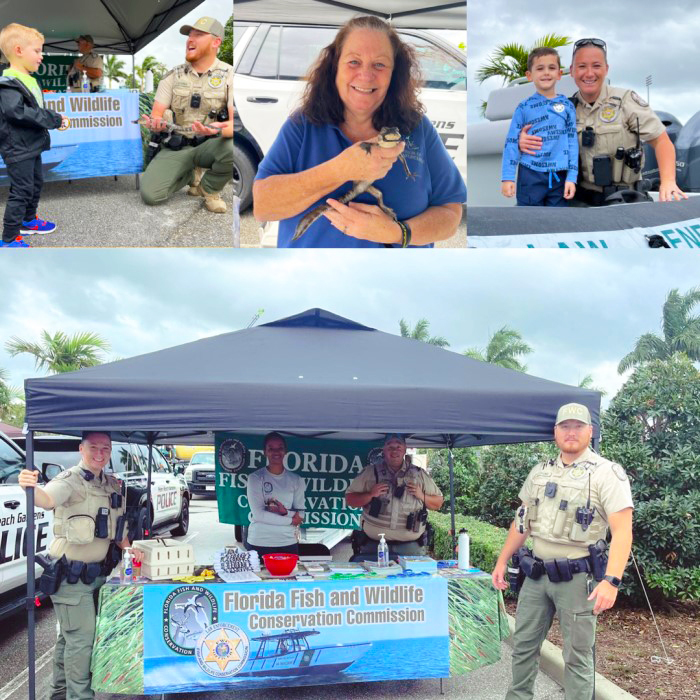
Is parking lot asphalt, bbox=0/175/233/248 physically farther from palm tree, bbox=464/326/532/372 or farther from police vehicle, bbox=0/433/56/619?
palm tree, bbox=464/326/532/372

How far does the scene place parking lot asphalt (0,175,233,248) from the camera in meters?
9.80

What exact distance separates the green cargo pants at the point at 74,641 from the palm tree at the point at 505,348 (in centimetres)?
1969

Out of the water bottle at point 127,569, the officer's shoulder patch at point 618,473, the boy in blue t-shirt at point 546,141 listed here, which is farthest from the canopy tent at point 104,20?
the officer's shoulder patch at point 618,473

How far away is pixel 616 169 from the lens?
27.8ft

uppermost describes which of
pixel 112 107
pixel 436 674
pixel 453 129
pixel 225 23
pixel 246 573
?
pixel 225 23

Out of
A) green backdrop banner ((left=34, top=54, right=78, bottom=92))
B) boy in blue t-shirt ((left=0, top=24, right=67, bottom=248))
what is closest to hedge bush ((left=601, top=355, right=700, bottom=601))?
boy in blue t-shirt ((left=0, top=24, right=67, bottom=248))

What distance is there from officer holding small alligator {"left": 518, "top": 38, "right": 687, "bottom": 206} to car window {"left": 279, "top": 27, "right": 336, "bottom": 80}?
223 centimetres

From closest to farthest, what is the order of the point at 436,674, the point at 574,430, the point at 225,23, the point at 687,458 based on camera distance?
the point at 574,430 < the point at 436,674 < the point at 687,458 < the point at 225,23

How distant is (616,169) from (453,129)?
1.81 meters

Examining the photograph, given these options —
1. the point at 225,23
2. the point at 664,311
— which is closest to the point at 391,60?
the point at 225,23

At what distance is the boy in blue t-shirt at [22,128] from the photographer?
25.2 feet

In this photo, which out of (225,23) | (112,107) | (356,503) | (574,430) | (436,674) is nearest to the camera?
(574,430)

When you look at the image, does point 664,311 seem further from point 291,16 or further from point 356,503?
point 356,503

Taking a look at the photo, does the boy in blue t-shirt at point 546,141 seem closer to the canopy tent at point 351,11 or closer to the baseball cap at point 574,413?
the canopy tent at point 351,11
